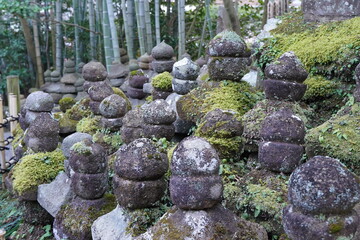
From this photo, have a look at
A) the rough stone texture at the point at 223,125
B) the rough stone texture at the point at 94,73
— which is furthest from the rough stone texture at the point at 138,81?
the rough stone texture at the point at 223,125

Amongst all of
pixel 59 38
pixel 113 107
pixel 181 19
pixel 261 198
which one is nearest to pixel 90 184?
pixel 261 198

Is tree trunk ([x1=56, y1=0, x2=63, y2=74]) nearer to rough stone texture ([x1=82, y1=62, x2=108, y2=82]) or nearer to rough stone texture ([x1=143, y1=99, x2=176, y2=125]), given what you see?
rough stone texture ([x1=82, y1=62, x2=108, y2=82])

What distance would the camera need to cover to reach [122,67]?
9250 mm

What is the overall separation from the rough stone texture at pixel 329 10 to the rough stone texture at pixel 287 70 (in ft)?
6.35

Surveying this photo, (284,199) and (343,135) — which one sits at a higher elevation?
(343,135)

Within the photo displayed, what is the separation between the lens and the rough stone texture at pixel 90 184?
3824 mm

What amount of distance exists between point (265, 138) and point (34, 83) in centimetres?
997

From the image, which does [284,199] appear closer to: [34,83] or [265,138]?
[265,138]

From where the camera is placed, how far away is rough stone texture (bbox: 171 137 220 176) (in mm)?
2629

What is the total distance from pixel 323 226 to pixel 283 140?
1224 mm

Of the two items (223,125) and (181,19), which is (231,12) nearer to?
(181,19)

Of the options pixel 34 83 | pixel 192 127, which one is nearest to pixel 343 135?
pixel 192 127

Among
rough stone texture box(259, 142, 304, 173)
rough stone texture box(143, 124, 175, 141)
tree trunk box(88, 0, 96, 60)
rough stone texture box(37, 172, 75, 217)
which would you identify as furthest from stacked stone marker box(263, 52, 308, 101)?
tree trunk box(88, 0, 96, 60)

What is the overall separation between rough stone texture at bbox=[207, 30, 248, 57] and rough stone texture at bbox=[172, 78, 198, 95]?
573 mm
